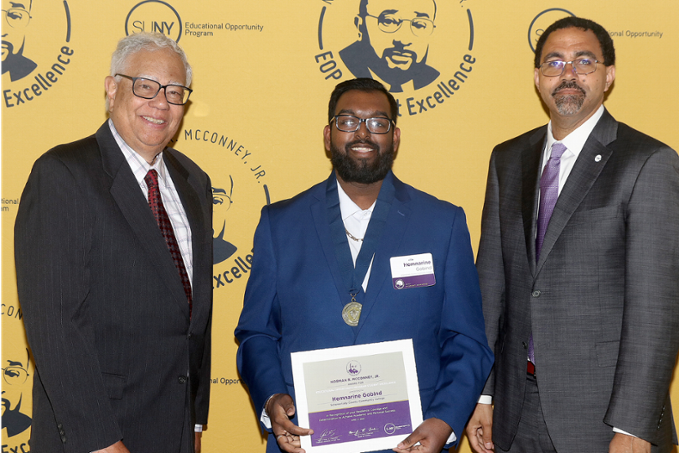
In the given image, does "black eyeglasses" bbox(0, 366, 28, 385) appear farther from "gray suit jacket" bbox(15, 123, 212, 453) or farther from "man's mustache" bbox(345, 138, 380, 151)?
"man's mustache" bbox(345, 138, 380, 151)

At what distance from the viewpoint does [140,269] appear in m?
2.35

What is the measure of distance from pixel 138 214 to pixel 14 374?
6.46 ft

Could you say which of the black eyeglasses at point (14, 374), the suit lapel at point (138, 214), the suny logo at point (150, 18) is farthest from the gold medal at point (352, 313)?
the black eyeglasses at point (14, 374)

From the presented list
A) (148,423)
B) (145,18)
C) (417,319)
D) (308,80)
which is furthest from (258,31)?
(148,423)

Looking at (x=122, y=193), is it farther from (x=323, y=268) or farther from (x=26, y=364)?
(x=26, y=364)

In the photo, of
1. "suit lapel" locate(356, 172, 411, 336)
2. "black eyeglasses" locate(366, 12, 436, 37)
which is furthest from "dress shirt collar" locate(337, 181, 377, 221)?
"black eyeglasses" locate(366, 12, 436, 37)

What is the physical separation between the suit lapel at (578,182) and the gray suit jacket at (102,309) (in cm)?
160

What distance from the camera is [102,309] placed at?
2297 millimetres

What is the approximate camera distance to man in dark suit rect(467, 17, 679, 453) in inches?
94.5

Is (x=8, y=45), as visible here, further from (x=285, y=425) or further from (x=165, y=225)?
(x=285, y=425)

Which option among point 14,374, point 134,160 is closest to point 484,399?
point 134,160

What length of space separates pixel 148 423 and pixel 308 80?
7.23 feet

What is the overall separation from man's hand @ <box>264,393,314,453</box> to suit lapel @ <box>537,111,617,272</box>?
128 centimetres

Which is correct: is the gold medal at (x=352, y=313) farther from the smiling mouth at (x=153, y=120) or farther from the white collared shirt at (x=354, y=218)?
the smiling mouth at (x=153, y=120)
